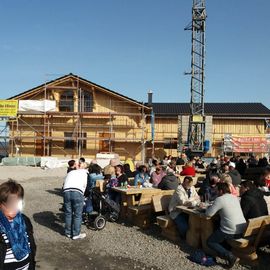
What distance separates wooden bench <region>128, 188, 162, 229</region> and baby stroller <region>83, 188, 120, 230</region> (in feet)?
1.35

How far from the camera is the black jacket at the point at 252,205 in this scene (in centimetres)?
731

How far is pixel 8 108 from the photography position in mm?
31156

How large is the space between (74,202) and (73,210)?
189mm

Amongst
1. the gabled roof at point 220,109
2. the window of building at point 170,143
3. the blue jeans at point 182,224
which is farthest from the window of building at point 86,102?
the blue jeans at point 182,224

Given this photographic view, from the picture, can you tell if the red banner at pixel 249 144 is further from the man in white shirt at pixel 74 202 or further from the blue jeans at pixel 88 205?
the man in white shirt at pixel 74 202

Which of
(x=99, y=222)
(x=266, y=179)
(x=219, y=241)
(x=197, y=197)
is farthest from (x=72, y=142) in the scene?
(x=219, y=241)

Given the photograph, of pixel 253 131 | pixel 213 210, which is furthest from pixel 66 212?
pixel 253 131

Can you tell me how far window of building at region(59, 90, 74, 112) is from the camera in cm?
3316

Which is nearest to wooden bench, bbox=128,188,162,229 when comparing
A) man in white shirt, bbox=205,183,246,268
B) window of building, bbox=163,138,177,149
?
man in white shirt, bbox=205,183,246,268

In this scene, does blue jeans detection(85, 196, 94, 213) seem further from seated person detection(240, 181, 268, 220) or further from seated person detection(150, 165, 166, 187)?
seated person detection(240, 181, 268, 220)

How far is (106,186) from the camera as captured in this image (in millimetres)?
10883

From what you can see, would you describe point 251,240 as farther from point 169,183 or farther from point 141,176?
point 141,176

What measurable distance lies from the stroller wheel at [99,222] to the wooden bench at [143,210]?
769mm

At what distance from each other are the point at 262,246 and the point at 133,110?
2607 centimetres
